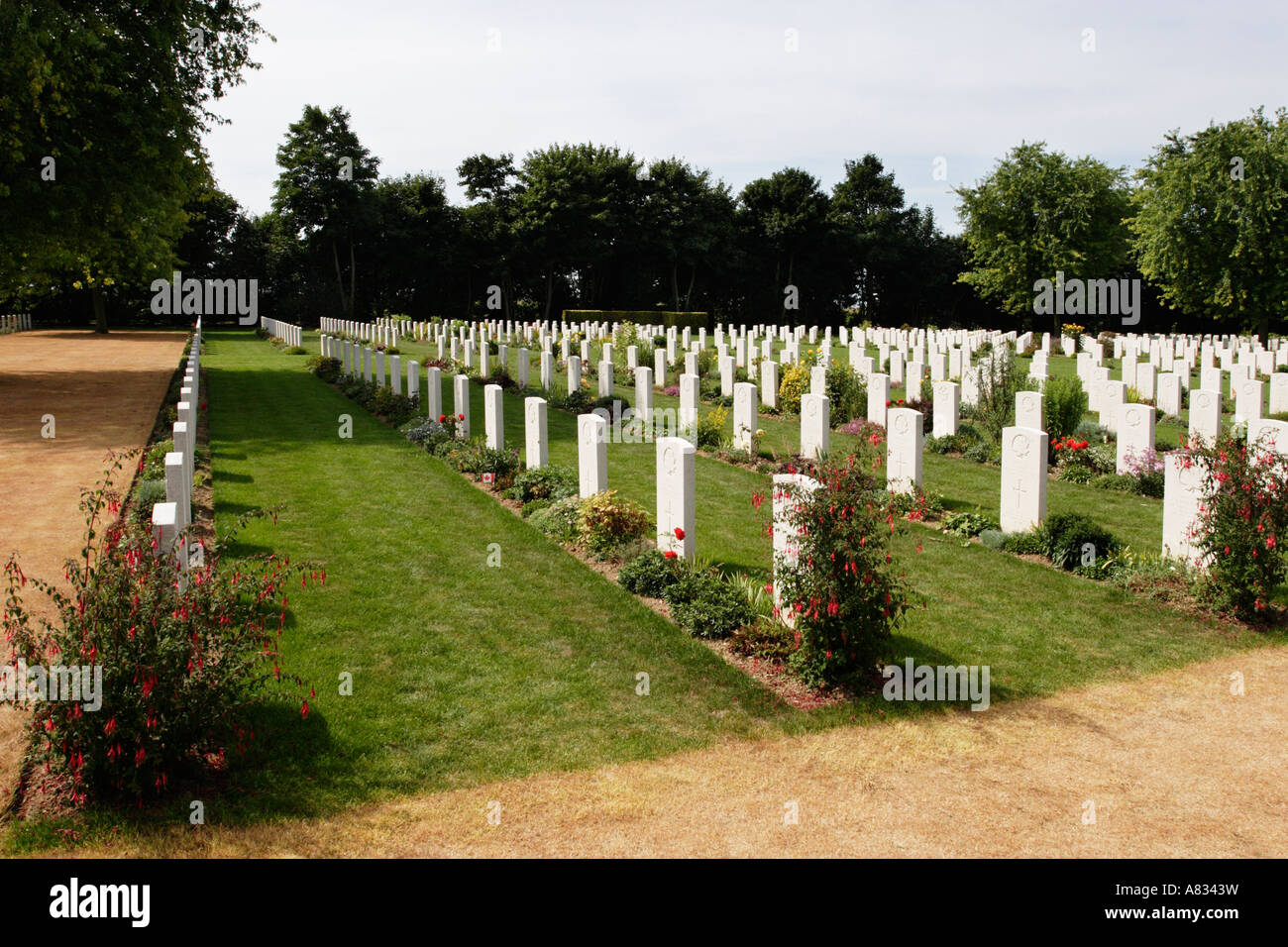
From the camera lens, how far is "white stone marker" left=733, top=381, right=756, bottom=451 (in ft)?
48.8

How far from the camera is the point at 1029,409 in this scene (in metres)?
13.5

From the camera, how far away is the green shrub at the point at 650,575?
28.0 feet

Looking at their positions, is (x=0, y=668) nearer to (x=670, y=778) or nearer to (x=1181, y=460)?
(x=670, y=778)

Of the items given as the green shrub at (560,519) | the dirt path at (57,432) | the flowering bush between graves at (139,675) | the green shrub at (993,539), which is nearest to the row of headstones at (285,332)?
the dirt path at (57,432)

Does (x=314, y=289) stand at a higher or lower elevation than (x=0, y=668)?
higher

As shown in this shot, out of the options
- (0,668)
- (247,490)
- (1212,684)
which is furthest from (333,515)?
(1212,684)

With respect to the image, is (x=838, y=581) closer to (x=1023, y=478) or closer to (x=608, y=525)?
(x=608, y=525)

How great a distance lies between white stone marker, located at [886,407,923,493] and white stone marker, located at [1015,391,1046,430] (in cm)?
249

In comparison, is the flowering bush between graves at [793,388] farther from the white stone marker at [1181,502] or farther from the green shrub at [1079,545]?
the white stone marker at [1181,502]

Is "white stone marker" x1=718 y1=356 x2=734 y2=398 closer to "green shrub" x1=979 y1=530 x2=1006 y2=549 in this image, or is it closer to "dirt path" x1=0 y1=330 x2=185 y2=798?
"green shrub" x1=979 y1=530 x2=1006 y2=549

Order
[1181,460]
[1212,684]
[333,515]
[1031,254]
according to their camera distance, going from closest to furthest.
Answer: [1212,684] < [1181,460] < [333,515] < [1031,254]

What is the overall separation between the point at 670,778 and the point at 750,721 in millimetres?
943

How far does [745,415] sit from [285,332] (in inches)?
1333

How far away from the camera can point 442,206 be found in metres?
60.8
